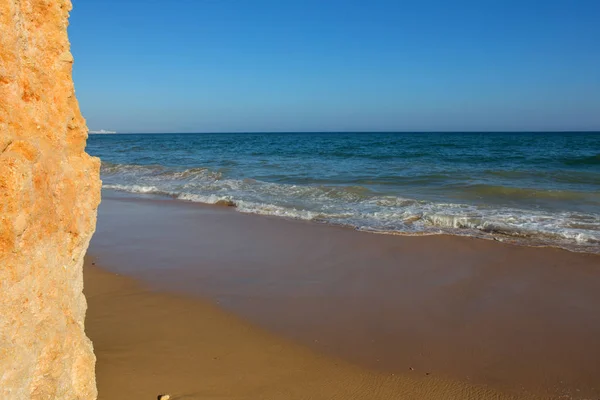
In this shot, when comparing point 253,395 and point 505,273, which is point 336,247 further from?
point 253,395

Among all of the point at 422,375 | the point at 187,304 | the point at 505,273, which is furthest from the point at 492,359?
the point at 187,304

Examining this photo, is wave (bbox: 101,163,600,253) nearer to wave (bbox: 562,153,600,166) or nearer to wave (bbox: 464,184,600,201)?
wave (bbox: 464,184,600,201)

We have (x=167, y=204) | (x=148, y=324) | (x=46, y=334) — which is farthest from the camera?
(x=167, y=204)

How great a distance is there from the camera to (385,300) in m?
4.61

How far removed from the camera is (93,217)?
2443mm

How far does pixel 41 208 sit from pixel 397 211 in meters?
7.85

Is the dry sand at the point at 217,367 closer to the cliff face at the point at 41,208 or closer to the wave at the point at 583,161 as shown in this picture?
the cliff face at the point at 41,208

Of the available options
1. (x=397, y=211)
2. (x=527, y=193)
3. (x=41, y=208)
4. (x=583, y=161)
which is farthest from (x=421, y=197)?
(x=583, y=161)

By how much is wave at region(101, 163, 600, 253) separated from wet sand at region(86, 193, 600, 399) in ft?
2.43

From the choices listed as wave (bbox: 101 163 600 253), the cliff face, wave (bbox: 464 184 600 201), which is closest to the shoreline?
wave (bbox: 101 163 600 253)

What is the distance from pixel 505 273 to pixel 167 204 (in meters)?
7.86

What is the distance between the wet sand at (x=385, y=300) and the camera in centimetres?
334

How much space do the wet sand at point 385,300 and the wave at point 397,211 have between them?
740 mm

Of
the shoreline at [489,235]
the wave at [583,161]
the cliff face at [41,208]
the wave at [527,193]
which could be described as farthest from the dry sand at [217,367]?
the wave at [583,161]
